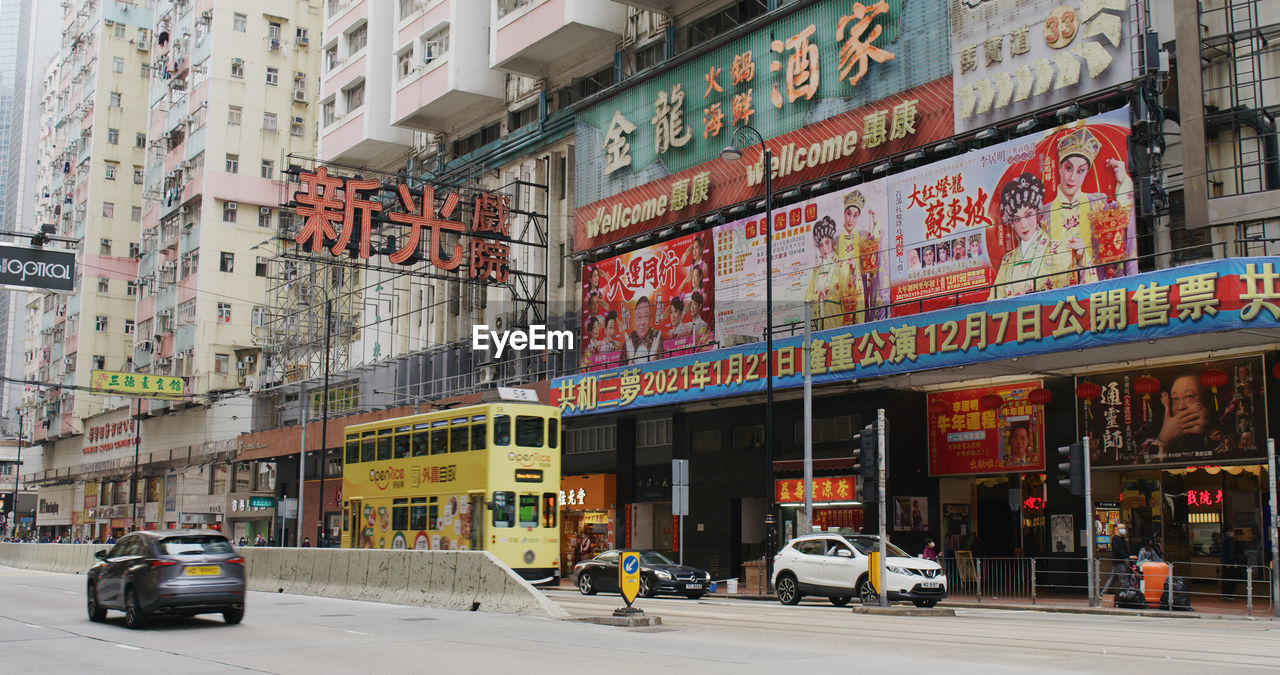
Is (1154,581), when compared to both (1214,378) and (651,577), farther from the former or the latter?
(651,577)

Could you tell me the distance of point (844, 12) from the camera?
3422cm

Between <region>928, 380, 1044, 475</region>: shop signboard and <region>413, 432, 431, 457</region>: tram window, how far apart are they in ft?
44.5

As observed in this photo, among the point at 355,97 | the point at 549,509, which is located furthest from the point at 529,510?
the point at 355,97

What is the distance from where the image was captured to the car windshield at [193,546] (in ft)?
57.9

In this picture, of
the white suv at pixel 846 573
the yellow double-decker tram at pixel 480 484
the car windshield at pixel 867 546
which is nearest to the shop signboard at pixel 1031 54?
the car windshield at pixel 867 546

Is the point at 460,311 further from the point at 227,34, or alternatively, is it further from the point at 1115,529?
the point at 227,34

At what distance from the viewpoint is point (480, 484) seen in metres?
28.1

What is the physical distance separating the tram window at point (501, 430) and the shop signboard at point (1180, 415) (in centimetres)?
1394

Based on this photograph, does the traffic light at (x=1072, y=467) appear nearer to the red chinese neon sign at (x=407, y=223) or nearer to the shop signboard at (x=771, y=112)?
the shop signboard at (x=771, y=112)

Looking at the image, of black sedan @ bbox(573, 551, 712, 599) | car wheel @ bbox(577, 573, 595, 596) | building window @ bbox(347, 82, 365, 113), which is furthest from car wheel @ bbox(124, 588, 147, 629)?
building window @ bbox(347, 82, 365, 113)

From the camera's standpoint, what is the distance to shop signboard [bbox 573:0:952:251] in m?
32.0

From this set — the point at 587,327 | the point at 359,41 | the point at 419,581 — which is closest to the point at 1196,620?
the point at 419,581

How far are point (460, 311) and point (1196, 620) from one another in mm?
35509

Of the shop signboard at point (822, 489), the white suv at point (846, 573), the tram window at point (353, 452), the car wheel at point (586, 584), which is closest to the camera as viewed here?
the white suv at point (846, 573)
